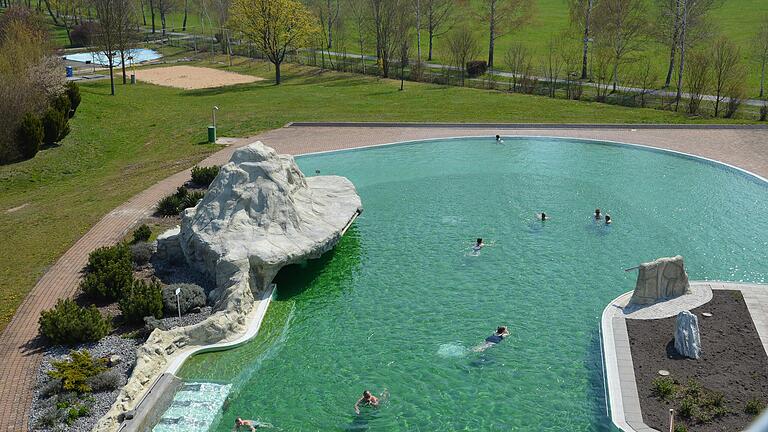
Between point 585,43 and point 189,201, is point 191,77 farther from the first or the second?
point 189,201

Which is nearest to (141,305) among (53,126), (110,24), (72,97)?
(53,126)

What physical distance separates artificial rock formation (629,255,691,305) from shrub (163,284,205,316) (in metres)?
13.8

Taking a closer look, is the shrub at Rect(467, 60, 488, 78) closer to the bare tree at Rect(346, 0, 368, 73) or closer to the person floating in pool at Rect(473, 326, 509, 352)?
the bare tree at Rect(346, 0, 368, 73)

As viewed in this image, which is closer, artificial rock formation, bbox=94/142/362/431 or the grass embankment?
artificial rock formation, bbox=94/142/362/431

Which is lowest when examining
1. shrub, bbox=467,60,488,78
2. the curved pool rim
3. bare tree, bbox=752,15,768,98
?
the curved pool rim

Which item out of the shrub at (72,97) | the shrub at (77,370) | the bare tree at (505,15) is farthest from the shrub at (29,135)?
the bare tree at (505,15)

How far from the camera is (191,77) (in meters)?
74.9

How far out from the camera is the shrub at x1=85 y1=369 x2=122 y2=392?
18078mm

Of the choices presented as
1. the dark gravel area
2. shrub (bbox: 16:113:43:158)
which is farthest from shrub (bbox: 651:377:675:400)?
shrub (bbox: 16:113:43:158)

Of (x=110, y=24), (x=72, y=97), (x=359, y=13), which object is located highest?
(x=359, y=13)

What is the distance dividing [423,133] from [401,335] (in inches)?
1004

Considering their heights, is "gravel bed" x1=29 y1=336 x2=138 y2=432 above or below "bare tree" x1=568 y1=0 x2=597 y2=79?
below

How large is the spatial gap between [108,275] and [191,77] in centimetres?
5547

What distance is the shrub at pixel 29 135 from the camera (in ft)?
134
